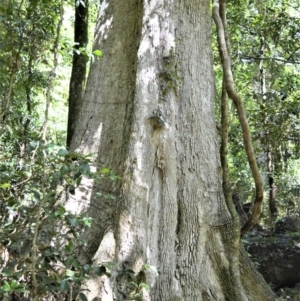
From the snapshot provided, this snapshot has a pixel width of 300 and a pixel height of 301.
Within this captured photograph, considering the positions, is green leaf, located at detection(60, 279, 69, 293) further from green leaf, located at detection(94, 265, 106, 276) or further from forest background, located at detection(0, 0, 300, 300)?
green leaf, located at detection(94, 265, 106, 276)

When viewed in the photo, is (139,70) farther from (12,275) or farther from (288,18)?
(288,18)

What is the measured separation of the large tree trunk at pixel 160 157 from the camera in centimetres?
390

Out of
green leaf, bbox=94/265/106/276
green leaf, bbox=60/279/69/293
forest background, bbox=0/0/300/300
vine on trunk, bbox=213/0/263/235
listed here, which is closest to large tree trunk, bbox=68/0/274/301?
vine on trunk, bbox=213/0/263/235

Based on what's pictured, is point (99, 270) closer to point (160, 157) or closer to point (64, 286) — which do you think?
point (64, 286)

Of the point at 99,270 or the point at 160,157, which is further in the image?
the point at 160,157

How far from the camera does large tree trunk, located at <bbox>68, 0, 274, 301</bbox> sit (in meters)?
3.90

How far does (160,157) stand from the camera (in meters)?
4.31

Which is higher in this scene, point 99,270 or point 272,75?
point 272,75

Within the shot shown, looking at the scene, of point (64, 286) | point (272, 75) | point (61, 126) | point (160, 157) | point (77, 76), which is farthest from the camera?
point (61, 126)

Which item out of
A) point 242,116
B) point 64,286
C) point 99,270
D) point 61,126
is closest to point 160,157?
point 242,116

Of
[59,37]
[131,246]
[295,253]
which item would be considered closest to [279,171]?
[295,253]

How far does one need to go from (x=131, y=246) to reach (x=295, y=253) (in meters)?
5.10

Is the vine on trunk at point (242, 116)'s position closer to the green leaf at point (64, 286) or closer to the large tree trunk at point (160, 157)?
the large tree trunk at point (160, 157)

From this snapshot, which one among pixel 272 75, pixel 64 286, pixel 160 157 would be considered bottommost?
pixel 64 286
